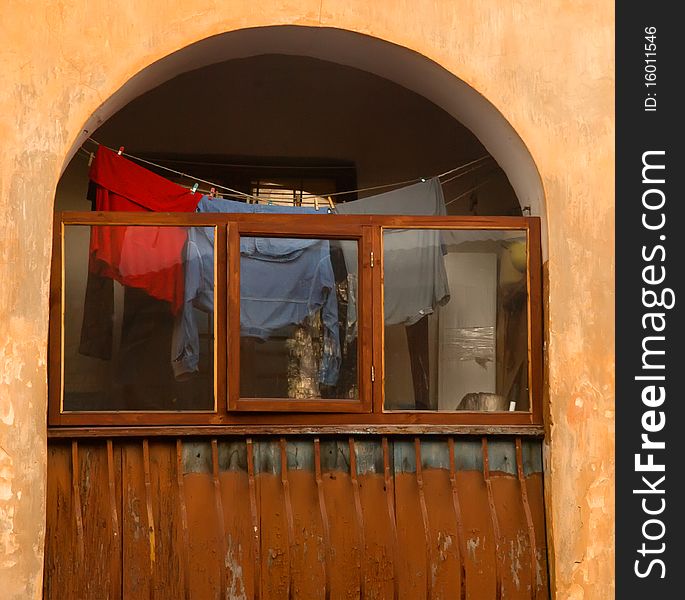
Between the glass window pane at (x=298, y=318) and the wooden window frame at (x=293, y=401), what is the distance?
0.06 meters

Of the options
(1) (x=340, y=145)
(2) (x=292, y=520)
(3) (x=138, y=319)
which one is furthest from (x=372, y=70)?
(2) (x=292, y=520)

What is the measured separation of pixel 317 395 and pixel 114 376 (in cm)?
106

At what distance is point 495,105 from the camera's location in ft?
20.5

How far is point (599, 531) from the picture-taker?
6.08 metres

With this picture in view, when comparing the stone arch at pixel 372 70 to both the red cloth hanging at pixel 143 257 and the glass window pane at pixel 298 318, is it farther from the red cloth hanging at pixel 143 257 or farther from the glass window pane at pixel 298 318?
the glass window pane at pixel 298 318

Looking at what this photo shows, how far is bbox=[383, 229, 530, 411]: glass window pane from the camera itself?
6.33 m

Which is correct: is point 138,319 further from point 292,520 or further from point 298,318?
point 292,520

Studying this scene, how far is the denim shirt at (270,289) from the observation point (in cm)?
623

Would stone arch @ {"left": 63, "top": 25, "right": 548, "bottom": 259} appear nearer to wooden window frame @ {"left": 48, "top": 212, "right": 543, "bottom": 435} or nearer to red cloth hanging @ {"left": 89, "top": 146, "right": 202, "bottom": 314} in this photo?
wooden window frame @ {"left": 48, "top": 212, "right": 543, "bottom": 435}

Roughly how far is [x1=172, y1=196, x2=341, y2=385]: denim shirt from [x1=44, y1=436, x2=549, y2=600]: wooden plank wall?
494 mm

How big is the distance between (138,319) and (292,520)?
132 cm

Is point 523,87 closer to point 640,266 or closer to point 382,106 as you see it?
point 640,266

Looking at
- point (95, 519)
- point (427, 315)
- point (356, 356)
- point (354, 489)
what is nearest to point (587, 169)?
point (427, 315)

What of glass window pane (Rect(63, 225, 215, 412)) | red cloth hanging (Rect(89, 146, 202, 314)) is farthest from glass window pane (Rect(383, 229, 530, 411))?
red cloth hanging (Rect(89, 146, 202, 314))
